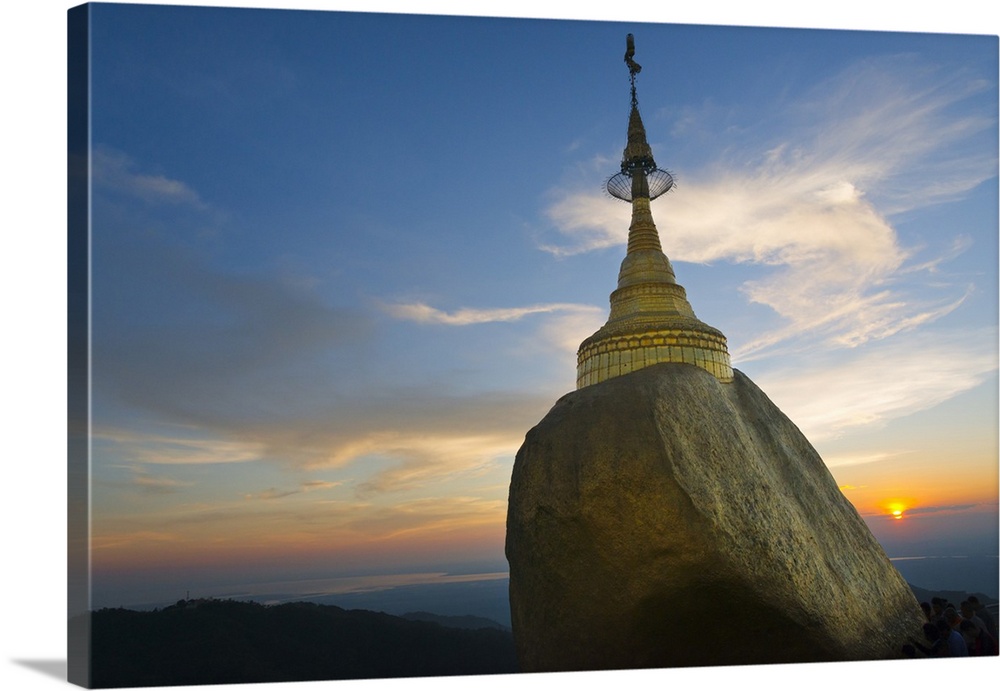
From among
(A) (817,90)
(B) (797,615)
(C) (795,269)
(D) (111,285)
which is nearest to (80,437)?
(D) (111,285)

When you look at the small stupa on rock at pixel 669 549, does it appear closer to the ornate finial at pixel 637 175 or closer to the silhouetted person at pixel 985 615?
the silhouetted person at pixel 985 615

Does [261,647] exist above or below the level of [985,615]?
above

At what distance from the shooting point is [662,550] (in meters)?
9.08

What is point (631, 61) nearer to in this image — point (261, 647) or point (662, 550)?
point (662, 550)

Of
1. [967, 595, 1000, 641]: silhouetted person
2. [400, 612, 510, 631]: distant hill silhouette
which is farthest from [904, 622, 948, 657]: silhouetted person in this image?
[400, 612, 510, 631]: distant hill silhouette

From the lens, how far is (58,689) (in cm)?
812

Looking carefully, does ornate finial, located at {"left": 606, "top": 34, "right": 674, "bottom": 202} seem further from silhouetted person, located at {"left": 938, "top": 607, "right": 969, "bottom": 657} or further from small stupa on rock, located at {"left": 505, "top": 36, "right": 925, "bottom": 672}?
silhouetted person, located at {"left": 938, "top": 607, "right": 969, "bottom": 657}

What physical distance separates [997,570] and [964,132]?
4950mm

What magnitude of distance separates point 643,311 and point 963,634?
584 centimetres

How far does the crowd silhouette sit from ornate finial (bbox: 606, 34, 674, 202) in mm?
6598

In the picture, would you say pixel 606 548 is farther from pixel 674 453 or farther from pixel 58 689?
Answer: pixel 58 689

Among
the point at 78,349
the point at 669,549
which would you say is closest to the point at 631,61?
the point at 669,549

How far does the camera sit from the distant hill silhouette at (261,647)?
8625 millimetres

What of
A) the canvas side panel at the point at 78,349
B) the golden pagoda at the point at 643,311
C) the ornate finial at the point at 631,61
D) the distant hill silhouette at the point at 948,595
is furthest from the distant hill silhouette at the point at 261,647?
the ornate finial at the point at 631,61
